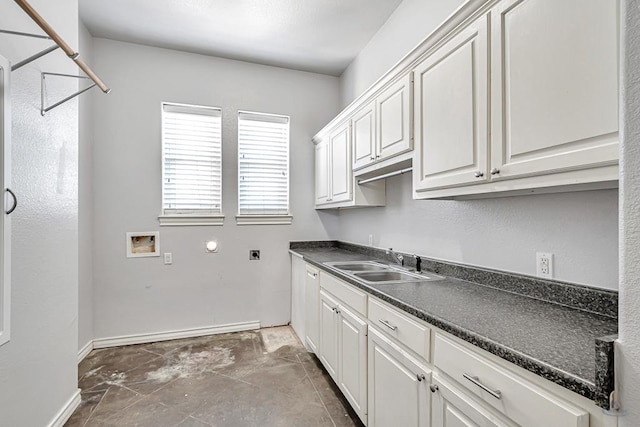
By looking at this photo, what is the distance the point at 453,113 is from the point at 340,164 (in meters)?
1.48

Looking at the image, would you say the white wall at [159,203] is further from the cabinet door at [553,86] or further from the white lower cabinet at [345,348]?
the cabinet door at [553,86]

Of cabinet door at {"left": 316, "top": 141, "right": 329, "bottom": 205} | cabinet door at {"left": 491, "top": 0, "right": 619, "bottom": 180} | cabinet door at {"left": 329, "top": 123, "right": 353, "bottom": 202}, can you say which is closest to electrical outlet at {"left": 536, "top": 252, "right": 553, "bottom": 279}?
cabinet door at {"left": 491, "top": 0, "right": 619, "bottom": 180}

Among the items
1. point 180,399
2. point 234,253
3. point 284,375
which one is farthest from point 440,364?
point 234,253

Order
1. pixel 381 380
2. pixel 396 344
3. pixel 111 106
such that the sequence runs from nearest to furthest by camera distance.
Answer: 1. pixel 396 344
2. pixel 381 380
3. pixel 111 106

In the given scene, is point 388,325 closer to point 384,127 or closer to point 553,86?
point 553,86

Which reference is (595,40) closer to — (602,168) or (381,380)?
(602,168)

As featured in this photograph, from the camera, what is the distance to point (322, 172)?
134 inches

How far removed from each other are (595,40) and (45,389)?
2932mm

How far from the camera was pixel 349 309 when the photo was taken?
1988 millimetres

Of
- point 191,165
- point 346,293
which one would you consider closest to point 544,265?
point 346,293

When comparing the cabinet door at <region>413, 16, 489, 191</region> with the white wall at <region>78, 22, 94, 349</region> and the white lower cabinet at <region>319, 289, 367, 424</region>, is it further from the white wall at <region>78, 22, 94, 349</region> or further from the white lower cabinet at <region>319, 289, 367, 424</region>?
the white wall at <region>78, 22, 94, 349</region>

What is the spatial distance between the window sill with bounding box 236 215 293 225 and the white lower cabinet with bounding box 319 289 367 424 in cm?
129

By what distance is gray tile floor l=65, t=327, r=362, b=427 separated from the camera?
6.55 ft

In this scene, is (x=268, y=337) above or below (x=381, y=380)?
below
